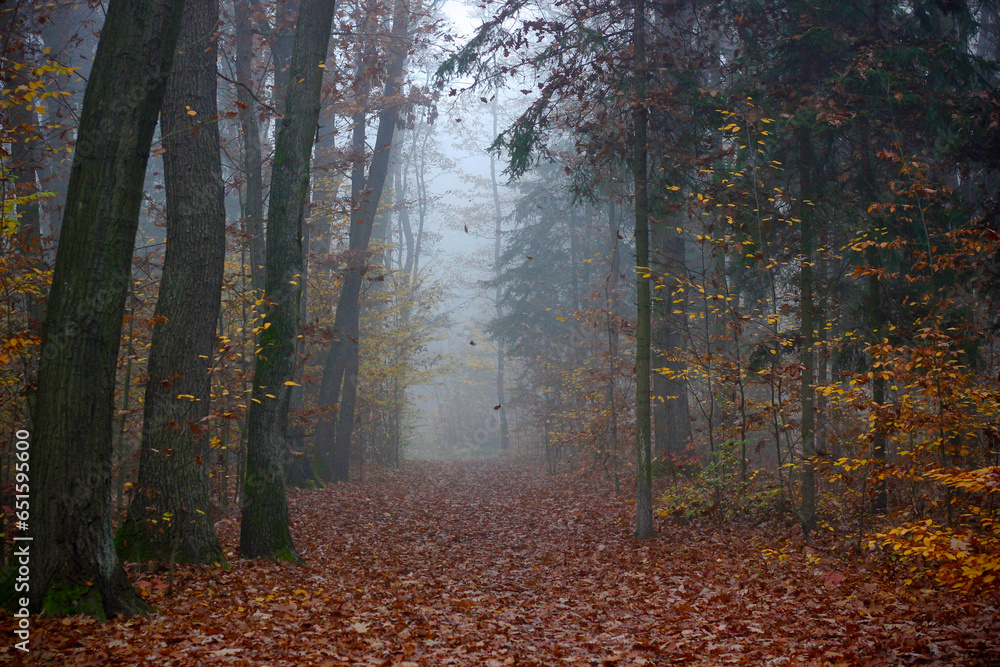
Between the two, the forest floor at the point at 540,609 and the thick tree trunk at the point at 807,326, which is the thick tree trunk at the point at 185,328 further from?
the thick tree trunk at the point at 807,326

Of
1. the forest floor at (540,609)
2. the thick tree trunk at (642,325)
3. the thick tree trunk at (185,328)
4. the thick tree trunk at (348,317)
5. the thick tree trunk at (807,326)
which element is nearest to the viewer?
the forest floor at (540,609)

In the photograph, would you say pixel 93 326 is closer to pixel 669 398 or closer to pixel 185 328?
pixel 185 328

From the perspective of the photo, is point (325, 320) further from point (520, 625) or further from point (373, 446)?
point (520, 625)

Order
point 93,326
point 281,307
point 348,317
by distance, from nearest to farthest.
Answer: point 93,326
point 281,307
point 348,317

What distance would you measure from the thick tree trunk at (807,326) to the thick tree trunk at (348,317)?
9.51m

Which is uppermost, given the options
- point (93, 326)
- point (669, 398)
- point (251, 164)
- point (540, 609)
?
point (251, 164)

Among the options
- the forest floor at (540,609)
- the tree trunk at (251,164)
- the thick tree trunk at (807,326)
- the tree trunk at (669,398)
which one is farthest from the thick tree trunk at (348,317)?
the thick tree trunk at (807,326)

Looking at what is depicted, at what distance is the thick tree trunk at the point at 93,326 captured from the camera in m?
4.66

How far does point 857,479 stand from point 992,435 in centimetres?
465

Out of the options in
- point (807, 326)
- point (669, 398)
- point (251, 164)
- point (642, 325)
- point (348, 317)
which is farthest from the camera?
point (348, 317)

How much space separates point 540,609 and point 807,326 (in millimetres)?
5690

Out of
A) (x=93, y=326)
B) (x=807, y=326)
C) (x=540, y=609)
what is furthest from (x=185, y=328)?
(x=807, y=326)

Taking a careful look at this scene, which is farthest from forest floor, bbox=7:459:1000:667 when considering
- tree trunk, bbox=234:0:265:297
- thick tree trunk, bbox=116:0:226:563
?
tree trunk, bbox=234:0:265:297

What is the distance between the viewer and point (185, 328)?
7074 mm
